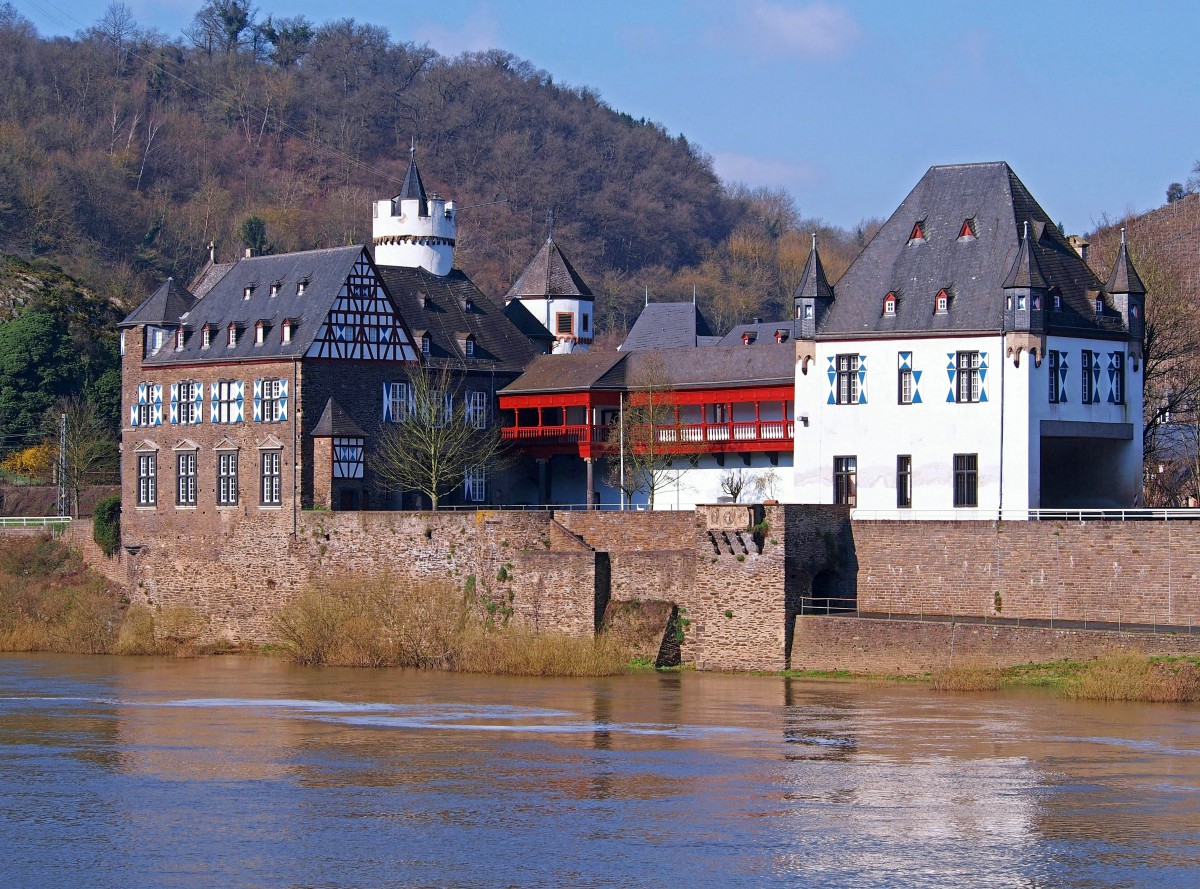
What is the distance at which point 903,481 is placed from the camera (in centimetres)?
4700

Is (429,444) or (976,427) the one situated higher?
(976,427)

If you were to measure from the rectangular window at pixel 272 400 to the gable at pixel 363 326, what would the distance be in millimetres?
1238

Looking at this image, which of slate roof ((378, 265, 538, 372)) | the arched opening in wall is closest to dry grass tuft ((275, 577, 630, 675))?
the arched opening in wall

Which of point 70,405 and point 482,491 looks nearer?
point 482,491

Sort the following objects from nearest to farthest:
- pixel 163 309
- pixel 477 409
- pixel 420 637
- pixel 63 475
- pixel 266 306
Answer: pixel 420 637, pixel 266 306, pixel 163 309, pixel 477 409, pixel 63 475

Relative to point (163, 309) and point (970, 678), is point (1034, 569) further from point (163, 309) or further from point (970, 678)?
point (163, 309)

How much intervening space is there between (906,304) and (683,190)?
322 ft

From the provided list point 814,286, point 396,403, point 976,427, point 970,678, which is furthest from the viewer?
point 396,403

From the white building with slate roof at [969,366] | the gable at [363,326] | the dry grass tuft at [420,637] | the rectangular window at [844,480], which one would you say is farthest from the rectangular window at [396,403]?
the rectangular window at [844,480]

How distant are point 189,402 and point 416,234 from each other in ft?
38.5

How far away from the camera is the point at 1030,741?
32.5 meters

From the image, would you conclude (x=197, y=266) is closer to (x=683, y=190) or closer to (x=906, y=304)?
(x=683, y=190)

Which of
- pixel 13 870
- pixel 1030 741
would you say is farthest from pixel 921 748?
pixel 13 870

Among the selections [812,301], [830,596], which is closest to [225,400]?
[812,301]
